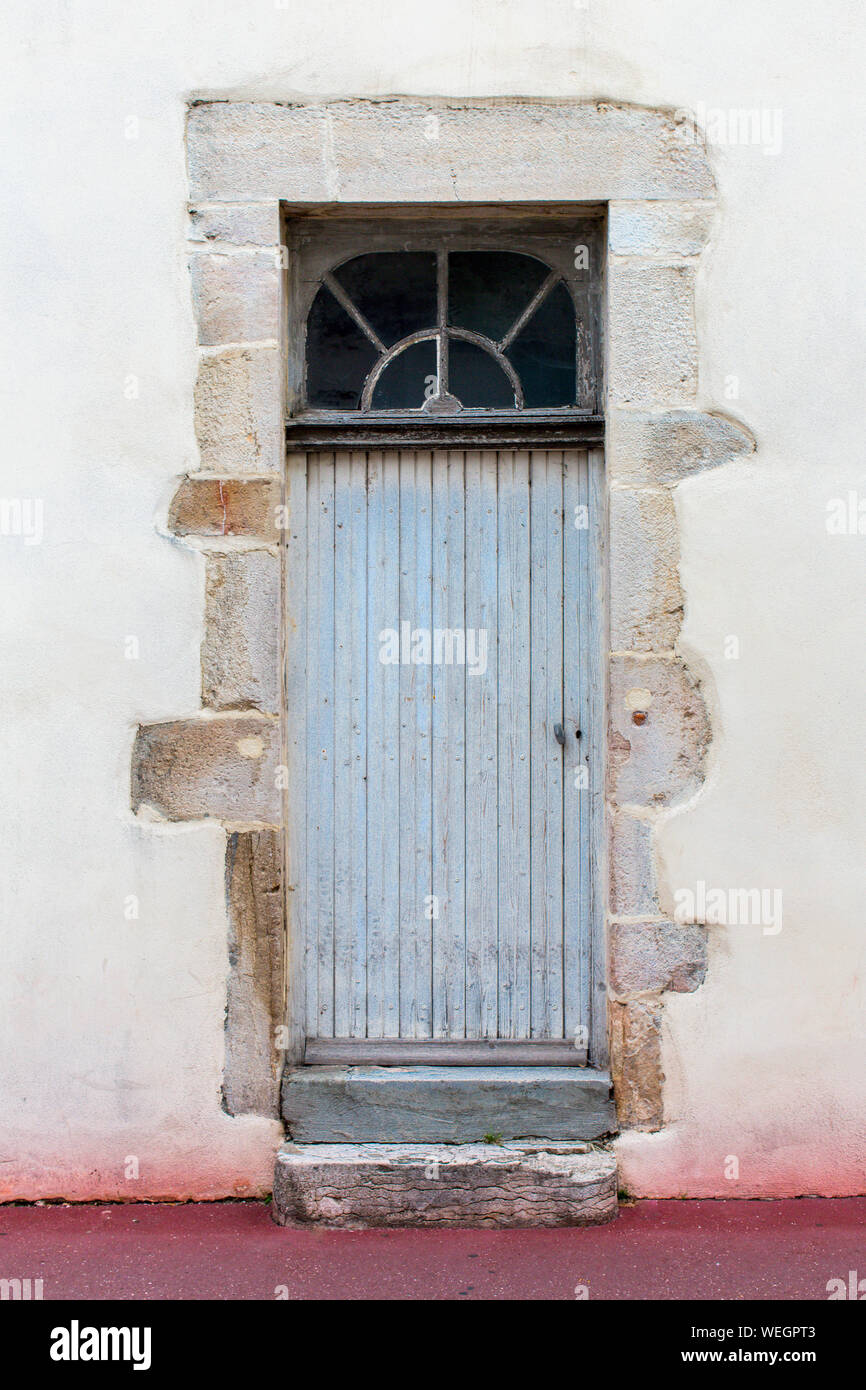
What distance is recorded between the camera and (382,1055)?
370 cm

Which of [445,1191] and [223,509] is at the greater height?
[223,509]

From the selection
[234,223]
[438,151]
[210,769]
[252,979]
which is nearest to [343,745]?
[210,769]

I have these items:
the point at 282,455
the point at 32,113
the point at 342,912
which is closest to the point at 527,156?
the point at 282,455

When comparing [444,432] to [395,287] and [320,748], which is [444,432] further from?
[320,748]

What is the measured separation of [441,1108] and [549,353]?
8.31 feet

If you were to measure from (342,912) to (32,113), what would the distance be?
279 cm

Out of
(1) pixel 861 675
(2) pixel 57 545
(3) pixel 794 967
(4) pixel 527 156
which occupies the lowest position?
(3) pixel 794 967

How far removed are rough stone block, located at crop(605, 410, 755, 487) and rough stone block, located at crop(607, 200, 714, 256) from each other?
517mm

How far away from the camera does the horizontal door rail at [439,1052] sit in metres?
3.69

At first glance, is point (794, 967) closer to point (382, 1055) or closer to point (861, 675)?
point (861, 675)

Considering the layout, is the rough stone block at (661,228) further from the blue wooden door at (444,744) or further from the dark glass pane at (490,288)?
the blue wooden door at (444,744)

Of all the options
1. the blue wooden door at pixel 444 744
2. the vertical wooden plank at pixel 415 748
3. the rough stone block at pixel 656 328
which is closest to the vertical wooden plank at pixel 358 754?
the blue wooden door at pixel 444 744

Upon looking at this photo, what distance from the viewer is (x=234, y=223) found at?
3564 mm

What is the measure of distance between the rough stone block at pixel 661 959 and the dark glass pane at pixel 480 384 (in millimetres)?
1793
